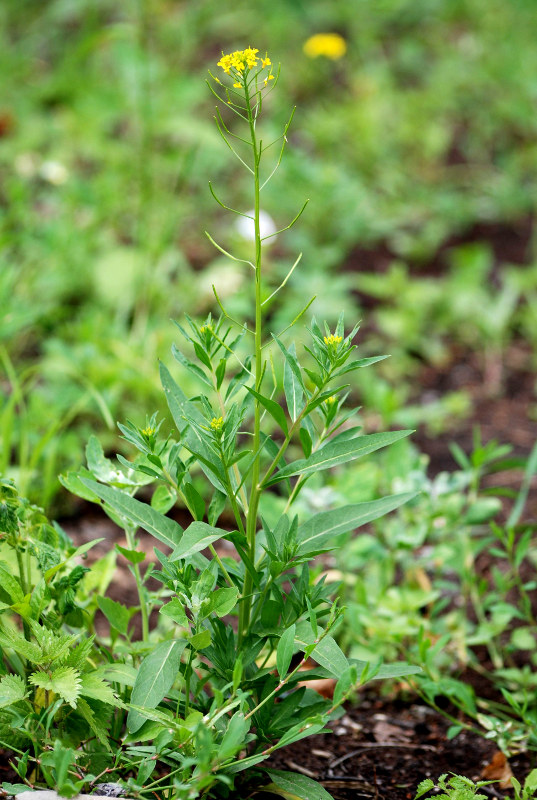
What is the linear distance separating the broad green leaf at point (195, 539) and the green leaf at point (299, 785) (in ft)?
1.20

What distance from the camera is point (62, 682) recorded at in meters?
1.11

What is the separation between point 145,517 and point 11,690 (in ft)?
0.94

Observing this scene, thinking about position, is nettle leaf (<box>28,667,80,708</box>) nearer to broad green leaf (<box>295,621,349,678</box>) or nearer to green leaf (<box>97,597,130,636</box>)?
green leaf (<box>97,597,130,636</box>)

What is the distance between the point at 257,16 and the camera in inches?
200

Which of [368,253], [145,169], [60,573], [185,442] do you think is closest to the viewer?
[185,442]

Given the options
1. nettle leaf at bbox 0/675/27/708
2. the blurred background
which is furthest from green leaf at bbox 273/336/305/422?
the blurred background

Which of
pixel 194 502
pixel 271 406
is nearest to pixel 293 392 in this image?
pixel 271 406

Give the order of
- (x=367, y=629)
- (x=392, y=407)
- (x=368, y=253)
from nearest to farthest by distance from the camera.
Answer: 1. (x=367, y=629)
2. (x=392, y=407)
3. (x=368, y=253)

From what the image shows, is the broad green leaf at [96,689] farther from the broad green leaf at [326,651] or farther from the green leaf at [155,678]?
the broad green leaf at [326,651]

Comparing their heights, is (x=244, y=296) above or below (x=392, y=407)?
above

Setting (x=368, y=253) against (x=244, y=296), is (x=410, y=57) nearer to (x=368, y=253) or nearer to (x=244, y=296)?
(x=368, y=253)

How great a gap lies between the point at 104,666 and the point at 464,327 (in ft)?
7.52

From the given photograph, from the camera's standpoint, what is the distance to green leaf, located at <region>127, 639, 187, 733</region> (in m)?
1.09

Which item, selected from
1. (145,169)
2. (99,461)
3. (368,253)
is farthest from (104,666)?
(368,253)
